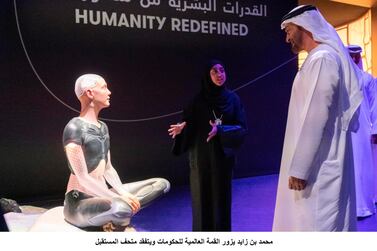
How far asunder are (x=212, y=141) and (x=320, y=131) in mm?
705

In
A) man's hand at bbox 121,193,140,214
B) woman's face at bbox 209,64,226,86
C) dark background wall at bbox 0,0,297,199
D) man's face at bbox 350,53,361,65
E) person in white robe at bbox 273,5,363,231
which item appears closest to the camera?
person in white robe at bbox 273,5,363,231

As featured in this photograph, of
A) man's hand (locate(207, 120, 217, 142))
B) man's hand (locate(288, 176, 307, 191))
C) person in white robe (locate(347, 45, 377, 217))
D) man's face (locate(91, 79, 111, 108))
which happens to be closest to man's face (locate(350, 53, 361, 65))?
person in white robe (locate(347, 45, 377, 217))

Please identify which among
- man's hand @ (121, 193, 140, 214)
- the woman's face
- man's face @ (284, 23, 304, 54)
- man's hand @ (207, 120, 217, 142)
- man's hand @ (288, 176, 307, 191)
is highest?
man's face @ (284, 23, 304, 54)

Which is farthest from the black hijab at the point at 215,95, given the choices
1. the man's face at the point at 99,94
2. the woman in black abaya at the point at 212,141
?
the man's face at the point at 99,94

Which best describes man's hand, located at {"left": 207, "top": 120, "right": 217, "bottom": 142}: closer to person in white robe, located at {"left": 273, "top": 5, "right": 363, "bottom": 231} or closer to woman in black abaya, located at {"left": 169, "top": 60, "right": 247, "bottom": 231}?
woman in black abaya, located at {"left": 169, "top": 60, "right": 247, "bottom": 231}

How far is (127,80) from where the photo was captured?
3428 millimetres

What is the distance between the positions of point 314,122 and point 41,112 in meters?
1.93

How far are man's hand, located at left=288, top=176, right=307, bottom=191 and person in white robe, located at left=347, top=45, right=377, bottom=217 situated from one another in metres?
1.44

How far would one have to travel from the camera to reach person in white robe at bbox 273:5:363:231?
2.46 m

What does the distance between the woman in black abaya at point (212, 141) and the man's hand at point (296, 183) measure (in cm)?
49

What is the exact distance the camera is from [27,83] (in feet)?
11.0

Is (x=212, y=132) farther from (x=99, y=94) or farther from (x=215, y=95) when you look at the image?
(x=99, y=94)

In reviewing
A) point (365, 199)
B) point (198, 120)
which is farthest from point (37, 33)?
point (365, 199)

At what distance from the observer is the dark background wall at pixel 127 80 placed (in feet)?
10.6
